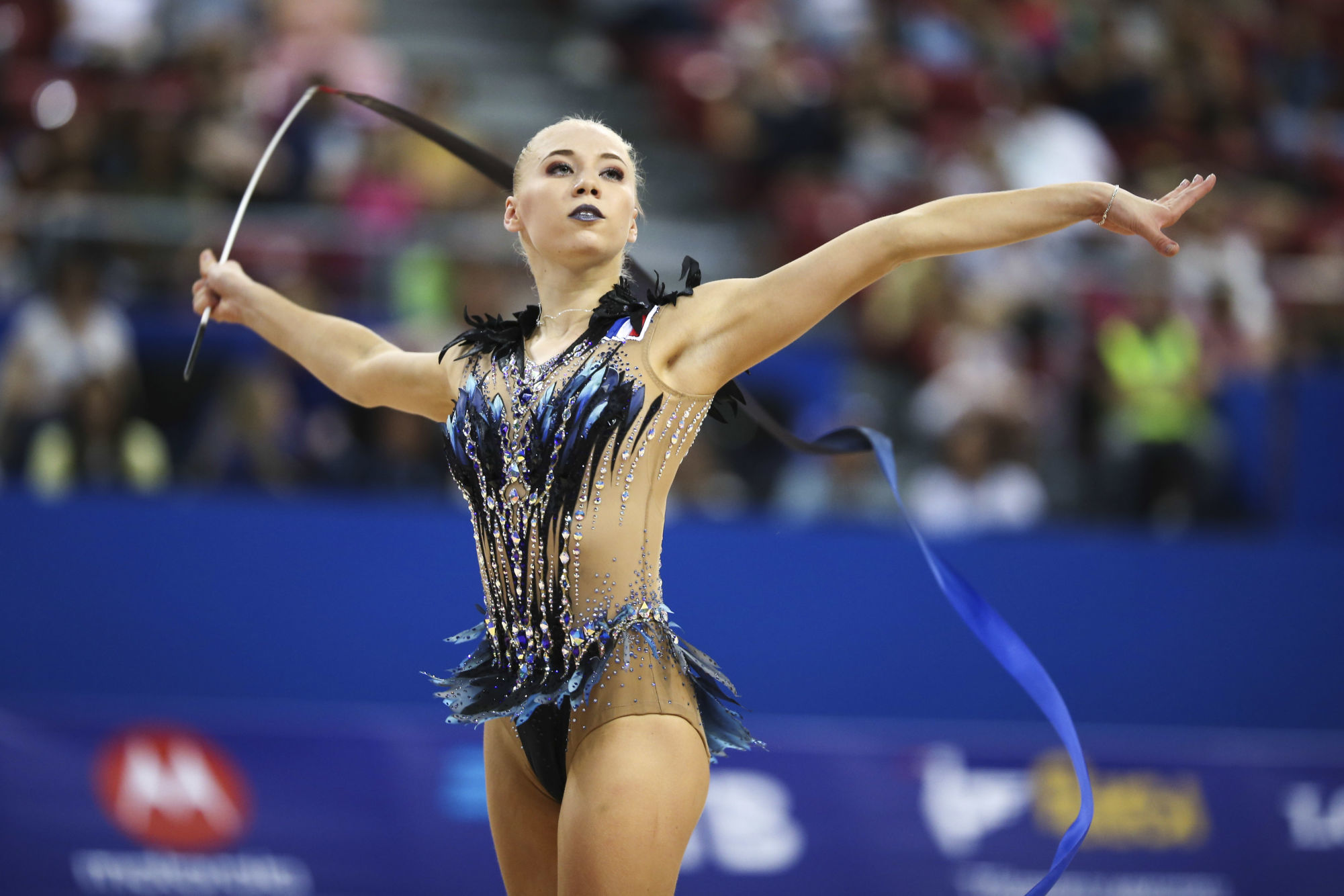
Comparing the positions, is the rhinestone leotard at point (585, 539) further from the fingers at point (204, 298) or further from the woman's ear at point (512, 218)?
the fingers at point (204, 298)

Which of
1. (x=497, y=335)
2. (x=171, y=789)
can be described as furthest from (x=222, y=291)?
(x=171, y=789)

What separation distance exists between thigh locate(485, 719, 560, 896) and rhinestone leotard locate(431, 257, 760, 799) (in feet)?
0.14

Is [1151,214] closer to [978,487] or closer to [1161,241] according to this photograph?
[1161,241]

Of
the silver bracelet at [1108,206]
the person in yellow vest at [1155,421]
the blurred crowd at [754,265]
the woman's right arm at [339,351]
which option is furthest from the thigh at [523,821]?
the person in yellow vest at [1155,421]

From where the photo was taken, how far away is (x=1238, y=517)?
237 inches

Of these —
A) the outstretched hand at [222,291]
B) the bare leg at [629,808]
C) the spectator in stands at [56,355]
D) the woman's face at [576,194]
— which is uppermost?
the spectator in stands at [56,355]

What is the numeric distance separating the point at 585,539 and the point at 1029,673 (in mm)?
820

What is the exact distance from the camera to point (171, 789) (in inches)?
177

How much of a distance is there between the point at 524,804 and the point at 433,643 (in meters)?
3.16

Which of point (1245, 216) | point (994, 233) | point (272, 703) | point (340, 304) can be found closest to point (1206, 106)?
point (1245, 216)

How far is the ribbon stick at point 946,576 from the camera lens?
2420 mm

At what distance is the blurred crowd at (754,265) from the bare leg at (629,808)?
3.59m

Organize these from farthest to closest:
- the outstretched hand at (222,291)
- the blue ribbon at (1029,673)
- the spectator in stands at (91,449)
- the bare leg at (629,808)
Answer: the spectator in stands at (91,449)
the outstretched hand at (222,291)
the blue ribbon at (1029,673)
the bare leg at (629,808)

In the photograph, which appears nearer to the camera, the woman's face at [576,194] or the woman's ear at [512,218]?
the woman's face at [576,194]
